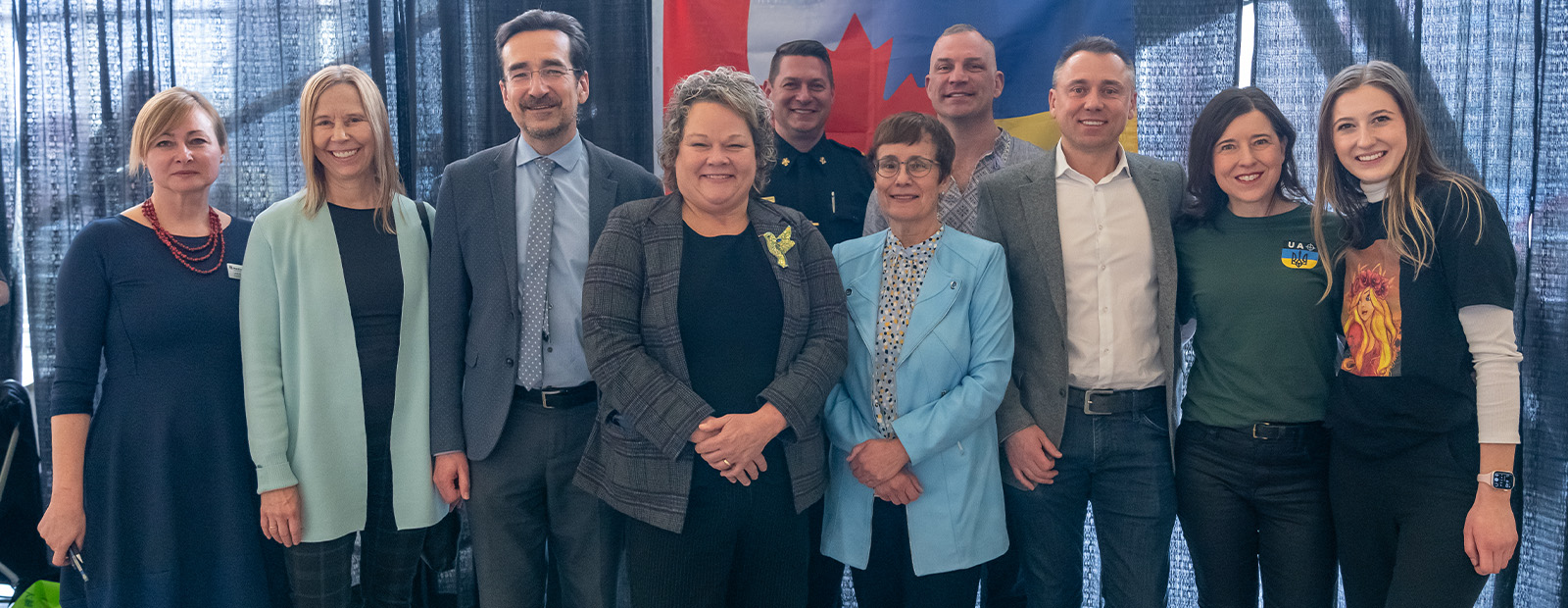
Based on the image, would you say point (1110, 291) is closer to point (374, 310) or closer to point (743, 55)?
point (743, 55)

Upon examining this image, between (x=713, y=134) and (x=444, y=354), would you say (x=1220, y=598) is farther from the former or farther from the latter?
(x=444, y=354)

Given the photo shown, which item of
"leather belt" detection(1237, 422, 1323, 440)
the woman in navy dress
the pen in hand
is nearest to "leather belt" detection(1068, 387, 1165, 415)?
"leather belt" detection(1237, 422, 1323, 440)

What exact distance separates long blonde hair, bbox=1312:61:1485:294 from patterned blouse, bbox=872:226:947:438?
0.92m

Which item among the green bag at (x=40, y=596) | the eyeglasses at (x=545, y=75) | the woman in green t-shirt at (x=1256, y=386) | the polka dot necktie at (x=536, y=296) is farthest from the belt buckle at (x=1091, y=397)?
Result: the green bag at (x=40, y=596)

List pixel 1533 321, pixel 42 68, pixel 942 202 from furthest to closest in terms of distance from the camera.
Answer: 1. pixel 42 68
2. pixel 1533 321
3. pixel 942 202

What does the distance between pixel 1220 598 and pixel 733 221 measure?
1.44 m

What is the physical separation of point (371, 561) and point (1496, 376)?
8.39 ft

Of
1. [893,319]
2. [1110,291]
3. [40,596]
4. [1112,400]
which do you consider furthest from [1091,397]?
[40,596]

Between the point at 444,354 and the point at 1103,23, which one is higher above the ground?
the point at 1103,23

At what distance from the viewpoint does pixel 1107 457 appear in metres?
2.04

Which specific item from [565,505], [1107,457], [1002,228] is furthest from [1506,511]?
[565,505]

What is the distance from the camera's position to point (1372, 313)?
1852mm

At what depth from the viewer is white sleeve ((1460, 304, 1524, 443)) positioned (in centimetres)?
171

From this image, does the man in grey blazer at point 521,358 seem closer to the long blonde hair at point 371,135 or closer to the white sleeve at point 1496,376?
the long blonde hair at point 371,135
